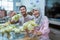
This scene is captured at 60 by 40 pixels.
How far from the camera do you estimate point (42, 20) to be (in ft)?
5.13

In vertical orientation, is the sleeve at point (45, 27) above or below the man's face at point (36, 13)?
below

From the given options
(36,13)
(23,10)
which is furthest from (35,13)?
(23,10)

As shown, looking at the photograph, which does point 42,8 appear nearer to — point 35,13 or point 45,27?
point 35,13

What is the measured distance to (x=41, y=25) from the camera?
1575 millimetres

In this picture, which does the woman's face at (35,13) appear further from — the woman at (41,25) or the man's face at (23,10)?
the man's face at (23,10)

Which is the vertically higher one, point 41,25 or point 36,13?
point 36,13

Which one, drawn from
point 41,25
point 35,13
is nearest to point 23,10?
point 35,13

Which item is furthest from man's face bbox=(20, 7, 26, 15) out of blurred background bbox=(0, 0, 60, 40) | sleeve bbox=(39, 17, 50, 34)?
sleeve bbox=(39, 17, 50, 34)

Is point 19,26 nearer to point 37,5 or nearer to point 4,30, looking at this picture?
point 4,30

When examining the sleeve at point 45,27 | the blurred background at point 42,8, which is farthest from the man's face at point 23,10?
the sleeve at point 45,27

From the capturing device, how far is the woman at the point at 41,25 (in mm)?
1562

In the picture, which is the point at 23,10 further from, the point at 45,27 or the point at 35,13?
the point at 45,27

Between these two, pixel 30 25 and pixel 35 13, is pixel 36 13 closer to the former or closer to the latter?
pixel 35 13

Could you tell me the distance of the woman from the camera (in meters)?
1.56
